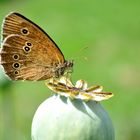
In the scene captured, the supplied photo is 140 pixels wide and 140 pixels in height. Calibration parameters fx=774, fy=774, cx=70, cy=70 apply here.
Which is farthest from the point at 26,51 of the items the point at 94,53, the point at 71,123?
the point at 94,53

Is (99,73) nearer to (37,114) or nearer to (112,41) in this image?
(112,41)

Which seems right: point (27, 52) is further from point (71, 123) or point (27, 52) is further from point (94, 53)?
point (94, 53)

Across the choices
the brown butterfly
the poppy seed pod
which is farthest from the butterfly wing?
the poppy seed pod

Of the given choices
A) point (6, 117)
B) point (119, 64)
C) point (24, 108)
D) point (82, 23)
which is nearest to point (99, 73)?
point (119, 64)

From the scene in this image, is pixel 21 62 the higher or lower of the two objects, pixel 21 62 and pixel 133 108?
the higher

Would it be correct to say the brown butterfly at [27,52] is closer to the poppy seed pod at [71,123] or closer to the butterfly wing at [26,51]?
the butterfly wing at [26,51]

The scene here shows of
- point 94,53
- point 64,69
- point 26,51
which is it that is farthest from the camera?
point 94,53

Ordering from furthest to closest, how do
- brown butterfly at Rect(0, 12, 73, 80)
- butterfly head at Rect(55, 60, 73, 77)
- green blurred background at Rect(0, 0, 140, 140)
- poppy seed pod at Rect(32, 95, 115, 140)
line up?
1. green blurred background at Rect(0, 0, 140, 140)
2. butterfly head at Rect(55, 60, 73, 77)
3. brown butterfly at Rect(0, 12, 73, 80)
4. poppy seed pod at Rect(32, 95, 115, 140)

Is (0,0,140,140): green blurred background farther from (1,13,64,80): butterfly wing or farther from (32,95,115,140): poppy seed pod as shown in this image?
(32,95,115,140): poppy seed pod
